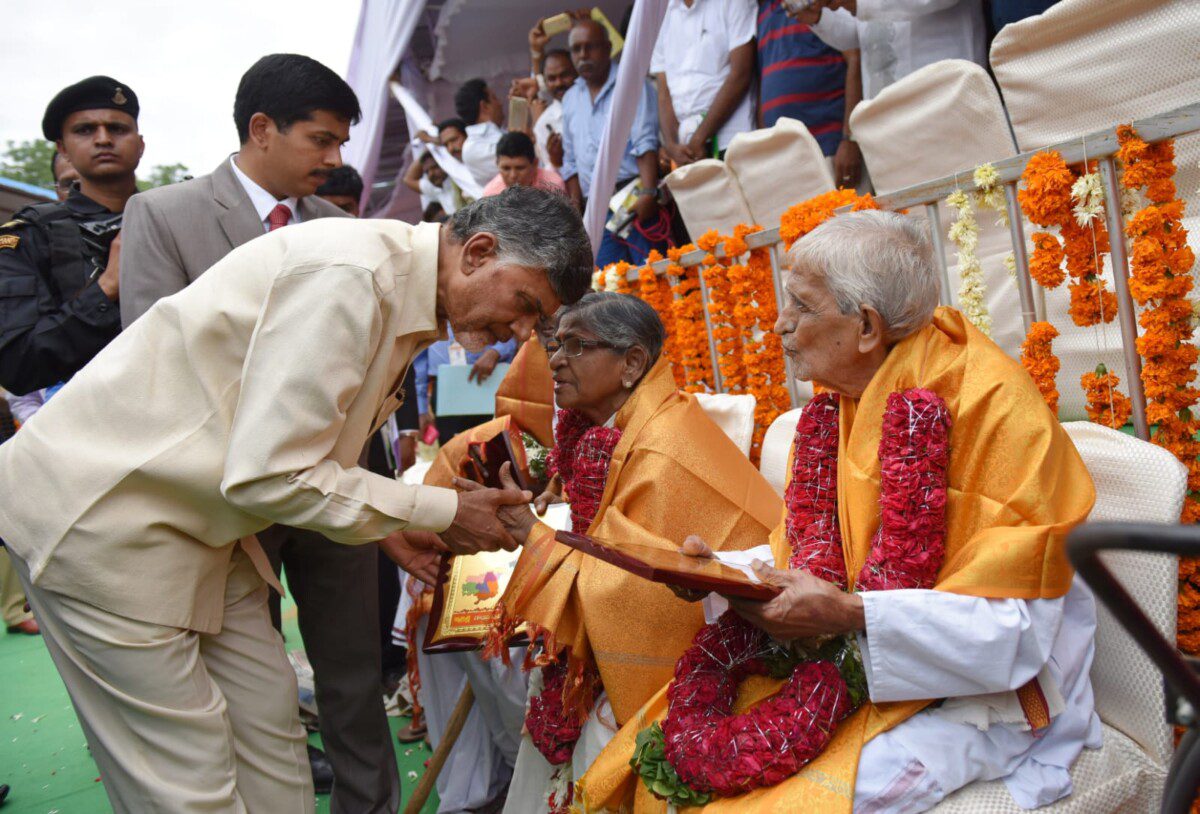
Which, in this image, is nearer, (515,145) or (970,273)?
(970,273)

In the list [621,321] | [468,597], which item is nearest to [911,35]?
[621,321]

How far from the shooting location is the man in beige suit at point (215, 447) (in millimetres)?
1911

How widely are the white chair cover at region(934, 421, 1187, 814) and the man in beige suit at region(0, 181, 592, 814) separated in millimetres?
1403

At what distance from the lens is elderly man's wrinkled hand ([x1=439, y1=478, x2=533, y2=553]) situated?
7.86ft

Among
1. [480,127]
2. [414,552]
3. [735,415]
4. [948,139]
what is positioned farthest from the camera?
[480,127]

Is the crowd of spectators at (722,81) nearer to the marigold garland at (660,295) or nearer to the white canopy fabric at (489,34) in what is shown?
the marigold garland at (660,295)

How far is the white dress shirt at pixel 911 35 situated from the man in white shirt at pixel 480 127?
4062 millimetres

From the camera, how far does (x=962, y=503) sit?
2.00 metres

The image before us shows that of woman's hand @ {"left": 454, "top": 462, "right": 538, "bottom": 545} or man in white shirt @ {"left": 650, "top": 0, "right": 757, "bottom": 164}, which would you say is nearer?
woman's hand @ {"left": 454, "top": 462, "right": 538, "bottom": 545}

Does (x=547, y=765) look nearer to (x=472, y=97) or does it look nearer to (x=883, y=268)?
(x=883, y=268)

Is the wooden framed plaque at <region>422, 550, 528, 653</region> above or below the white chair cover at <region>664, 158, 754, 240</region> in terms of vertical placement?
below

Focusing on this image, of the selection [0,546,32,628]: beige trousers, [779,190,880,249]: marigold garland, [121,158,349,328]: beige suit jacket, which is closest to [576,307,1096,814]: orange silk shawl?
[779,190,880,249]: marigold garland

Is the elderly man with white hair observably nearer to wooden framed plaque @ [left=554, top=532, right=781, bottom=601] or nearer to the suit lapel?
wooden framed plaque @ [left=554, top=532, right=781, bottom=601]

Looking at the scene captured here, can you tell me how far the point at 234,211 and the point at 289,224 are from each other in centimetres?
18
